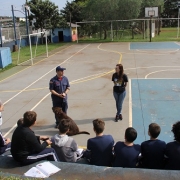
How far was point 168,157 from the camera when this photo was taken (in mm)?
4098

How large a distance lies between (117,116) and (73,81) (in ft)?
18.1

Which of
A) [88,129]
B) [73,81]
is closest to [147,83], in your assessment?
[73,81]

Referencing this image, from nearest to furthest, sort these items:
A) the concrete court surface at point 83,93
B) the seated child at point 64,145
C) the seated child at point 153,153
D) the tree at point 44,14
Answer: the seated child at point 153,153 < the seated child at point 64,145 < the concrete court surface at point 83,93 < the tree at point 44,14

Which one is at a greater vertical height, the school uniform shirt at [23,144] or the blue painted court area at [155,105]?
the school uniform shirt at [23,144]

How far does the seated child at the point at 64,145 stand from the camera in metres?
4.59

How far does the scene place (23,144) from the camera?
4.20 m

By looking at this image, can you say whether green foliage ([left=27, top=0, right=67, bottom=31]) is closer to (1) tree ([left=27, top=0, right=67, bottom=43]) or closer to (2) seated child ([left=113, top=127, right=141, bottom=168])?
(1) tree ([left=27, top=0, right=67, bottom=43])

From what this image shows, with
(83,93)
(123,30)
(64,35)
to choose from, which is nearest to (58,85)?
(83,93)

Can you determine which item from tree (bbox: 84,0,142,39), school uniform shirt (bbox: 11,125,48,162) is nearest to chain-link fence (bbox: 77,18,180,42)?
tree (bbox: 84,0,142,39)

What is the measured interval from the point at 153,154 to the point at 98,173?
95cm

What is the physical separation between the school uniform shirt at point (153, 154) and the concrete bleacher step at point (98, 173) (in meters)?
0.33

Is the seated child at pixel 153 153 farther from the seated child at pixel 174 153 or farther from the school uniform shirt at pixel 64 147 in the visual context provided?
the school uniform shirt at pixel 64 147

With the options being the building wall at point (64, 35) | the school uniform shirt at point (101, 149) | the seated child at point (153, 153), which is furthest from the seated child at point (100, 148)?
the building wall at point (64, 35)

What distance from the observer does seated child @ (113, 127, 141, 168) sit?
414cm
